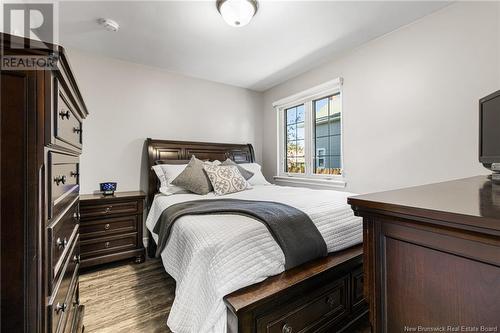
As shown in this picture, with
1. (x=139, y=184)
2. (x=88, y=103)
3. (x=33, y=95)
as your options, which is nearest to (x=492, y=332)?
(x=33, y=95)

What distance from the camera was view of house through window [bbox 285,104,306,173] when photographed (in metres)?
3.65

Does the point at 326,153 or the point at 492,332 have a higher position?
the point at 326,153

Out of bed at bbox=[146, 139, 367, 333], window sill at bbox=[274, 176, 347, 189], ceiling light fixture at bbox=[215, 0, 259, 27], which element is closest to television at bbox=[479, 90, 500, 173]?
bed at bbox=[146, 139, 367, 333]

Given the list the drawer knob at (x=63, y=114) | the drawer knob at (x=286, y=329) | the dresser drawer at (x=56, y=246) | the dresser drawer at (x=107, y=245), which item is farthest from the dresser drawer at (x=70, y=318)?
the dresser drawer at (x=107, y=245)

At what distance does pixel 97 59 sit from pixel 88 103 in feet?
1.90

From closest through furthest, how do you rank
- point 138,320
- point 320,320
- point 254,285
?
point 254,285 < point 320,320 < point 138,320

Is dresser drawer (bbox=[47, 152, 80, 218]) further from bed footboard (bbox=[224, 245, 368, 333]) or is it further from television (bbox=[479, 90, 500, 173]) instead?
television (bbox=[479, 90, 500, 173])

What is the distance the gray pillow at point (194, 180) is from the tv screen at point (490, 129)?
2.32 m

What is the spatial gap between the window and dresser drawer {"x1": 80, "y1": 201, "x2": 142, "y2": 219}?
2.40 m

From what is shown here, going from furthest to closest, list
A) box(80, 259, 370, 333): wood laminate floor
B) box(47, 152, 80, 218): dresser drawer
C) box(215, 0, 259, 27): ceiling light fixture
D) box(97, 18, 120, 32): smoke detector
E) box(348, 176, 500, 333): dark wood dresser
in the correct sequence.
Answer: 1. box(97, 18, 120, 32): smoke detector
2. box(215, 0, 259, 27): ceiling light fixture
3. box(80, 259, 370, 333): wood laminate floor
4. box(47, 152, 80, 218): dresser drawer
5. box(348, 176, 500, 333): dark wood dresser

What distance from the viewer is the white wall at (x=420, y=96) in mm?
1858

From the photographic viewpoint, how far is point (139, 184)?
3105 millimetres

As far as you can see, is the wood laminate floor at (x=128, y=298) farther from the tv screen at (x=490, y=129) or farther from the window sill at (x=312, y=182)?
the window sill at (x=312, y=182)

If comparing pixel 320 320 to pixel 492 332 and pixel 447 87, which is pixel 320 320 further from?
pixel 447 87
